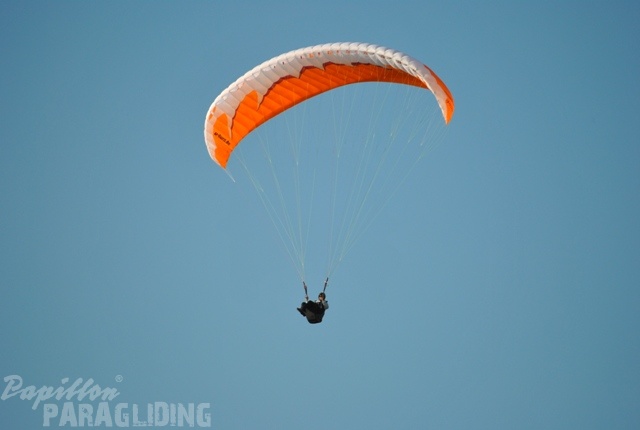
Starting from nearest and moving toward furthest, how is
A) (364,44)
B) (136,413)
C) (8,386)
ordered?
(364,44) → (136,413) → (8,386)

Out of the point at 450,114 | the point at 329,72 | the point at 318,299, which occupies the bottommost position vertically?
the point at 318,299

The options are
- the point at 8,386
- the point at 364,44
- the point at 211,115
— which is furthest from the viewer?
the point at 8,386

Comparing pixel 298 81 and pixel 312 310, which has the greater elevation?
pixel 298 81

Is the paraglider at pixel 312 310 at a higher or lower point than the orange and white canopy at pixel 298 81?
lower

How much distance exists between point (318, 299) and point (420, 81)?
176 inches

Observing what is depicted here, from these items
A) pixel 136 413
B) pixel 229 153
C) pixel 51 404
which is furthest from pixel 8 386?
pixel 229 153

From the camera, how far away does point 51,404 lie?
3678 centimetres

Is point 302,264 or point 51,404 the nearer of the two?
point 302,264

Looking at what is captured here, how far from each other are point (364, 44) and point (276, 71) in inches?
75.0

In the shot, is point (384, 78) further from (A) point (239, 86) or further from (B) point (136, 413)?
(B) point (136, 413)

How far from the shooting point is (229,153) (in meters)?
24.6

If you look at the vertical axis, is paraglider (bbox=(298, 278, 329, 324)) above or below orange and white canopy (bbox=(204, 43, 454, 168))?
below

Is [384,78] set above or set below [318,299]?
above

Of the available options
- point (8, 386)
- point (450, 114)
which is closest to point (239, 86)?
point (450, 114)
